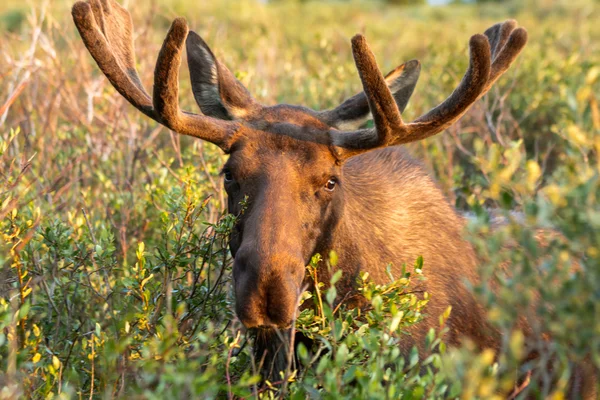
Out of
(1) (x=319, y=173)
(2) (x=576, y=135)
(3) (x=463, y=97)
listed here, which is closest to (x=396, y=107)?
(3) (x=463, y=97)

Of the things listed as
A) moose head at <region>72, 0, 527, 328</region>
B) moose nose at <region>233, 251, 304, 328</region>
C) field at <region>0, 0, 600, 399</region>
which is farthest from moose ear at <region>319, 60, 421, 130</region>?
moose nose at <region>233, 251, 304, 328</region>

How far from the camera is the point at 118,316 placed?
4035 mm

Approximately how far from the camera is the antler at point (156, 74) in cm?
346

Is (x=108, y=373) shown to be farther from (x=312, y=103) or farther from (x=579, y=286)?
(x=312, y=103)

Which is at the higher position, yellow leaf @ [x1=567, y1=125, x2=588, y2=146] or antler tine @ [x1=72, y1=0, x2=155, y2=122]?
antler tine @ [x1=72, y1=0, x2=155, y2=122]

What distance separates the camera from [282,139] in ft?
11.9

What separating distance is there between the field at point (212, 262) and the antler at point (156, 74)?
0.95 ft

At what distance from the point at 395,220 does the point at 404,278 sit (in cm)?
95

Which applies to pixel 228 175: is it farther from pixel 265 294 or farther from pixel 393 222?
pixel 393 222

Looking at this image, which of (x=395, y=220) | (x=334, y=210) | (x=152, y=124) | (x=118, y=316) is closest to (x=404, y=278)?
(x=334, y=210)

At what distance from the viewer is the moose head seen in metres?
3.23

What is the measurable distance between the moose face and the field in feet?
0.43

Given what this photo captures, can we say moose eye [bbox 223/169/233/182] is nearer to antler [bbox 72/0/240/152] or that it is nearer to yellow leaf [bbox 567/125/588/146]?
antler [bbox 72/0/240/152]

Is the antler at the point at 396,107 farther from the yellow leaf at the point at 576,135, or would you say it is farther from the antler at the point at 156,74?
the yellow leaf at the point at 576,135
